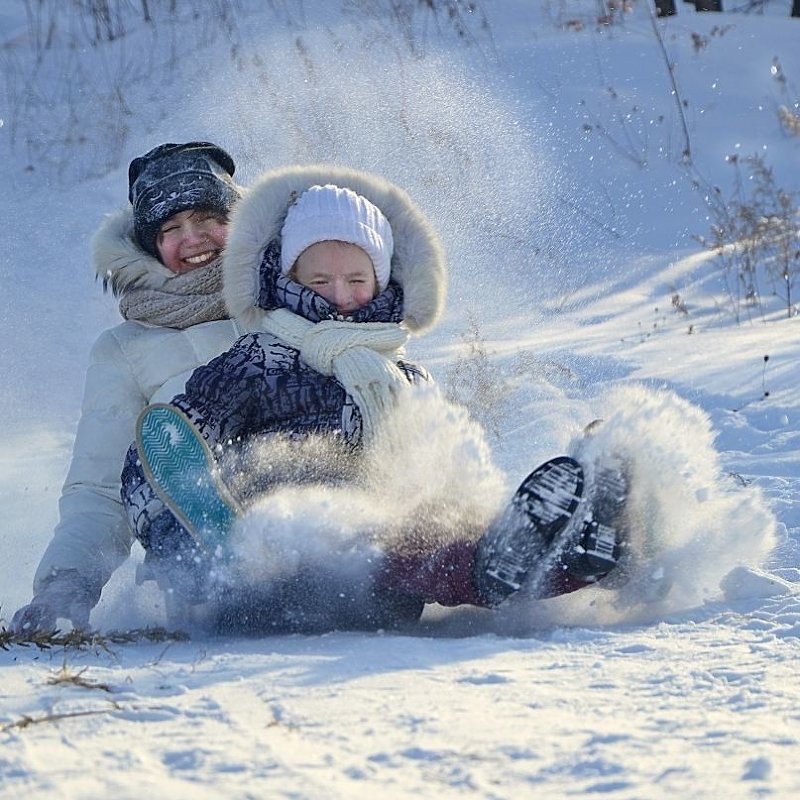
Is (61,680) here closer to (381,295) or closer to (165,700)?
(165,700)

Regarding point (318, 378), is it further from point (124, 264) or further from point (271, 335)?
point (124, 264)

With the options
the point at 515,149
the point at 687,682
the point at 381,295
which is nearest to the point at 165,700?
the point at 687,682

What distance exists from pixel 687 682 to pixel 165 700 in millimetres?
750

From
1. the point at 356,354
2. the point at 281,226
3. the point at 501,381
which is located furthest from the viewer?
the point at 501,381

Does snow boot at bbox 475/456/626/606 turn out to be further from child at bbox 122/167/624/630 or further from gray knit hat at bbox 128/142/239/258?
gray knit hat at bbox 128/142/239/258

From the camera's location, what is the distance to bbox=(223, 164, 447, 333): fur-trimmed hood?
3.08 meters

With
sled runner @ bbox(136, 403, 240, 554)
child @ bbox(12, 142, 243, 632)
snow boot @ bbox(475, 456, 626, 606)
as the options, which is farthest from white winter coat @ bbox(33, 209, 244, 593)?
snow boot @ bbox(475, 456, 626, 606)

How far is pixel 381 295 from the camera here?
3021 mm

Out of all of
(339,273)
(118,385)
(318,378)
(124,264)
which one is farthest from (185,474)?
(124,264)

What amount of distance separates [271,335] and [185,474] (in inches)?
18.7

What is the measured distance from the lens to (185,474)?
264 cm

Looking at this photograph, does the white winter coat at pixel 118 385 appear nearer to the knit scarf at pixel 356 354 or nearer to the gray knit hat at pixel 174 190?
the gray knit hat at pixel 174 190

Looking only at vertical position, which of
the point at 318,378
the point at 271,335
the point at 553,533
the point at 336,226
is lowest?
the point at 553,533

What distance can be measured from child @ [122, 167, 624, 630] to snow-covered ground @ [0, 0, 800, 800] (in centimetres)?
11
